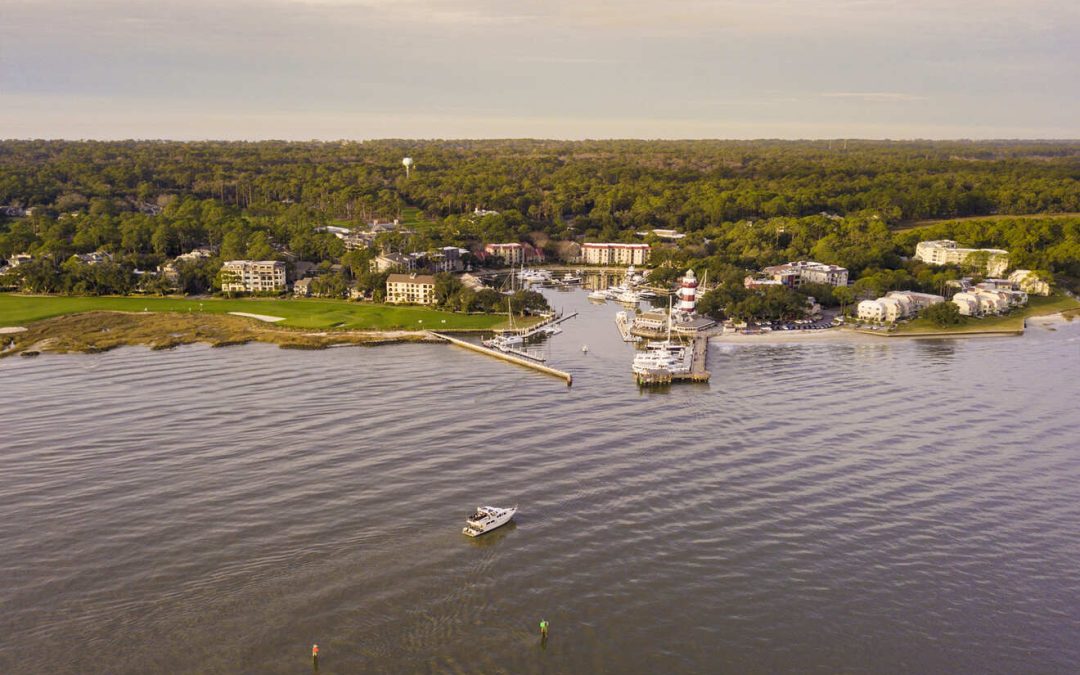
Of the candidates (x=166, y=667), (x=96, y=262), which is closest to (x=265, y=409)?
(x=166, y=667)

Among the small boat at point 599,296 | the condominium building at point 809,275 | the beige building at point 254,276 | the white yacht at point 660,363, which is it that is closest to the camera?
the white yacht at point 660,363

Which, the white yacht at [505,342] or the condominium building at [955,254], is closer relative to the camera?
the white yacht at [505,342]

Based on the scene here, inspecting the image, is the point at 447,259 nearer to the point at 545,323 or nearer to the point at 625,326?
the point at 545,323

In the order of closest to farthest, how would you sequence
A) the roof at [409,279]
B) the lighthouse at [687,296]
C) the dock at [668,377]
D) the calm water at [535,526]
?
1. the calm water at [535,526]
2. the dock at [668,377]
3. the lighthouse at [687,296]
4. the roof at [409,279]

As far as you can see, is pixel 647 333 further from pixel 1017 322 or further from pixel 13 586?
pixel 13 586

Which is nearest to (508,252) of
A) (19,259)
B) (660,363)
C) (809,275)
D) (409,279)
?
(409,279)

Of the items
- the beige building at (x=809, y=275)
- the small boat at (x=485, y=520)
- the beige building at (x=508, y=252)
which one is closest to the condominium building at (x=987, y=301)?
the beige building at (x=809, y=275)

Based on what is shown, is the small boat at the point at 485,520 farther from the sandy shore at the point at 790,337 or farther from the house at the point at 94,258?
the house at the point at 94,258
